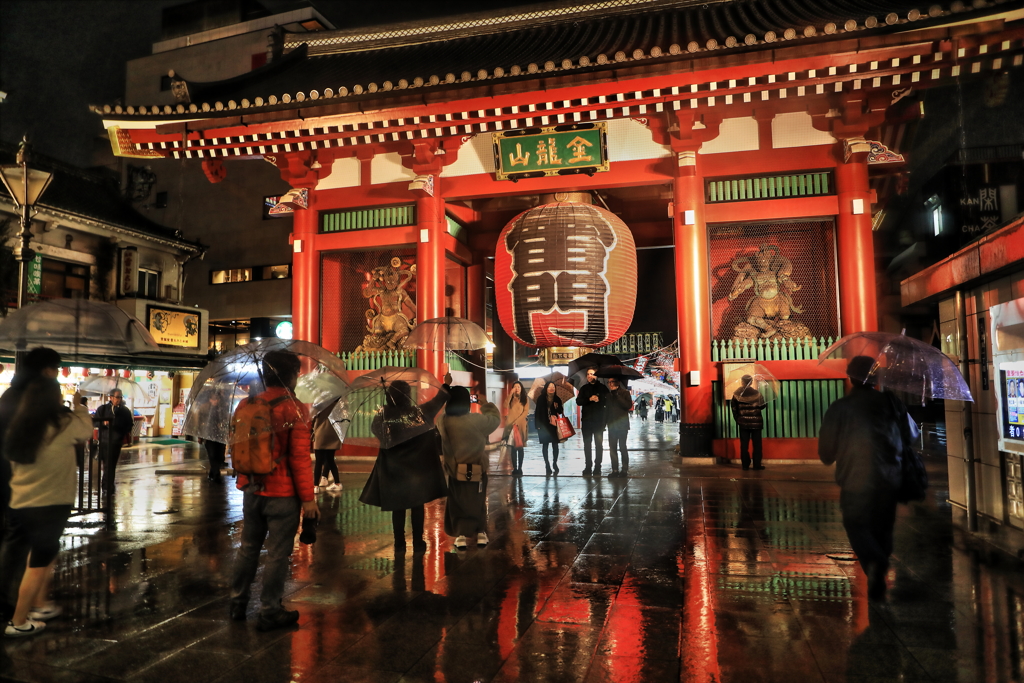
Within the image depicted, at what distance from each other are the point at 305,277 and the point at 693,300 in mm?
8281

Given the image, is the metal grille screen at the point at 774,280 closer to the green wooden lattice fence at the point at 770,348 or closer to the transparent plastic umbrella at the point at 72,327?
the green wooden lattice fence at the point at 770,348

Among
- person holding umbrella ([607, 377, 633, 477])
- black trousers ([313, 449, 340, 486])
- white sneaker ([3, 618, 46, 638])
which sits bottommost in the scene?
white sneaker ([3, 618, 46, 638])

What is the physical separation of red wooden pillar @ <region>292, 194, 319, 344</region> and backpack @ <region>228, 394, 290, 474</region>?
10.1 meters

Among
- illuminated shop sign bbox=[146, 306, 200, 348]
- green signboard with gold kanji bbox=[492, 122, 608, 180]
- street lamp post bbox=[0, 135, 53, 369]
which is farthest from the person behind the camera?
illuminated shop sign bbox=[146, 306, 200, 348]

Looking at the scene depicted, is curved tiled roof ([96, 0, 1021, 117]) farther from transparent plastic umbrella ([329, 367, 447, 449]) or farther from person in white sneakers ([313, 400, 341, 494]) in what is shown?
transparent plastic umbrella ([329, 367, 447, 449])

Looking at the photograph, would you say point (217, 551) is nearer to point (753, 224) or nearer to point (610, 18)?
point (753, 224)

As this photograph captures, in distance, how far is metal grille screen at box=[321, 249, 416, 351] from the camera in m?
14.3

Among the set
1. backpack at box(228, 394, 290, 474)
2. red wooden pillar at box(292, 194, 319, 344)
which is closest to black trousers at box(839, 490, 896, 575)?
backpack at box(228, 394, 290, 474)

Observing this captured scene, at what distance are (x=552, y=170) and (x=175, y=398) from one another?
20747 millimetres

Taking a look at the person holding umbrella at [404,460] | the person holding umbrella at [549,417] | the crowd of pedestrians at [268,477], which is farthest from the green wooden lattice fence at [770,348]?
the person holding umbrella at [404,460]

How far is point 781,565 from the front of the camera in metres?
5.48

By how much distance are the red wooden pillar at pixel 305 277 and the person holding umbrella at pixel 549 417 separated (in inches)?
213

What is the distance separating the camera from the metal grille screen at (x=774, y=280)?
12.0 metres

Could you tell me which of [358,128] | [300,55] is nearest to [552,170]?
[358,128]
